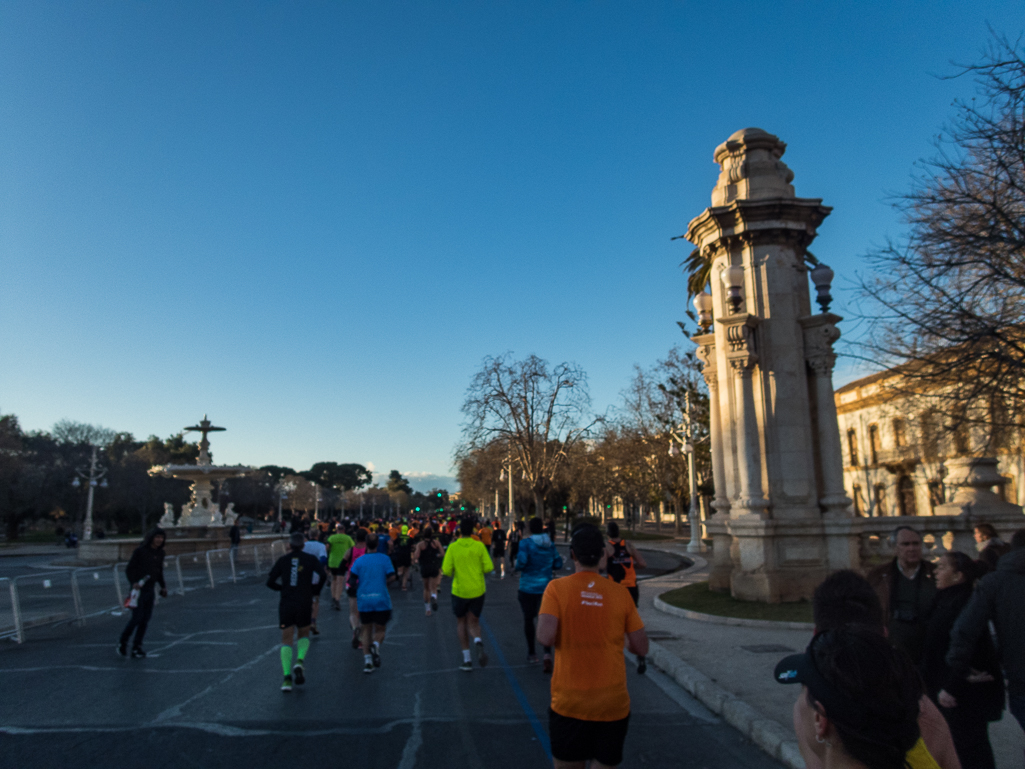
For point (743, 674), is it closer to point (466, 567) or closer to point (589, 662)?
point (466, 567)

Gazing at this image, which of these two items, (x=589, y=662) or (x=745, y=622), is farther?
(x=745, y=622)

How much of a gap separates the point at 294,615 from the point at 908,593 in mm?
6045

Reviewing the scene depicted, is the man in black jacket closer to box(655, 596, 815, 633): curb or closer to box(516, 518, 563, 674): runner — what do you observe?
box(516, 518, 563, 674): runner

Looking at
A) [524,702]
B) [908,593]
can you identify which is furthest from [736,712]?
[908,593]

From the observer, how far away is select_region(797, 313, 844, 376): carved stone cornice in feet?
46.1

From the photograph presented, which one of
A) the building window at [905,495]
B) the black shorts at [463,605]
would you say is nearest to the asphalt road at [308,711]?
the black shorts at [463,605]

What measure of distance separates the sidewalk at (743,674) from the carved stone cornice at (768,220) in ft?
26.6

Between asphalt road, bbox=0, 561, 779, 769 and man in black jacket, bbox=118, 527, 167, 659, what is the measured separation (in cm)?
32

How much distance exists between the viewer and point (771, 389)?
46.7ft

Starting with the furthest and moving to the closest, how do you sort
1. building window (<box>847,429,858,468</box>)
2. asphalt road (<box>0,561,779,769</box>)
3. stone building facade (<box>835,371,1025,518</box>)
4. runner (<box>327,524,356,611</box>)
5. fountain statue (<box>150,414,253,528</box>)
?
building window (<box>847,429,858,468</box>), stone building facade (<box>835,371,1025,518</box>), fountain statue (<box>150,414,253,528</box>), runner (<box>327,524,356,611</box>), asphalt road (<box>0,561,779,769</box>)

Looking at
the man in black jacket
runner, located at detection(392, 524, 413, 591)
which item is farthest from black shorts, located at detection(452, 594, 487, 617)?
runner, located at detection(392, 524, 413, 591)

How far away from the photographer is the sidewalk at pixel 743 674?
5273mm

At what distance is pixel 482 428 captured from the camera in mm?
34781

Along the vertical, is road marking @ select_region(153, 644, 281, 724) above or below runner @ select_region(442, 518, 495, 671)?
below
